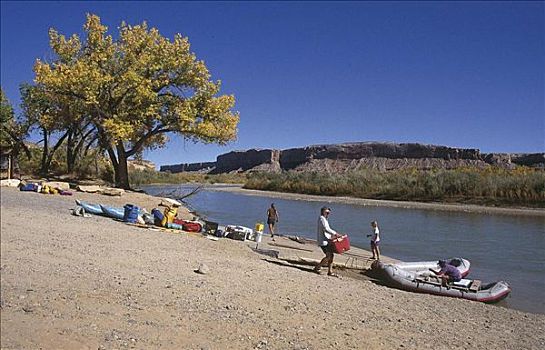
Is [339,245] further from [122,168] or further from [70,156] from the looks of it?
[70,156]

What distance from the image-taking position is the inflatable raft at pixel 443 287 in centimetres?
1201

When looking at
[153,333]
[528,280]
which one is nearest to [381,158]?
[528,280]

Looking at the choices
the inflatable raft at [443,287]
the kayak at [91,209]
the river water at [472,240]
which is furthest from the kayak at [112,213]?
the river water at [472,240]

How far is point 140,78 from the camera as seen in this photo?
77.4 ft

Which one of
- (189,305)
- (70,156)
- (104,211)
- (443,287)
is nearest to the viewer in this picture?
(189,305)

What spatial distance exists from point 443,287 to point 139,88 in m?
16.9

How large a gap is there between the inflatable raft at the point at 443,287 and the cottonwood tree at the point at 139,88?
47.5 feet

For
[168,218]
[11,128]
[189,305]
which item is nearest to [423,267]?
[168,218]

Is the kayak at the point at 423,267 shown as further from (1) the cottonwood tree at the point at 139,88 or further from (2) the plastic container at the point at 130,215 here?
(1) the cottonwood tree at the point at 139,88

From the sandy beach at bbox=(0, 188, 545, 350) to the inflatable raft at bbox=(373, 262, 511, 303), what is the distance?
799mm

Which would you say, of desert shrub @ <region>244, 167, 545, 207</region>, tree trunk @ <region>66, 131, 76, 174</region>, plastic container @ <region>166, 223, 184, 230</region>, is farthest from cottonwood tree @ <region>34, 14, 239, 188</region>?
desert shrub @ <region>244, 167, 545, 207</region>

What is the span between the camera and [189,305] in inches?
277

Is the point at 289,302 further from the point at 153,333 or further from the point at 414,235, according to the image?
the point at 414,235

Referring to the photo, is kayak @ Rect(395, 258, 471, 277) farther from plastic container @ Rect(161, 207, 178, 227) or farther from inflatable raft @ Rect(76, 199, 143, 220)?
inflatable raft @ Rect(76, 199, 143, 220)
